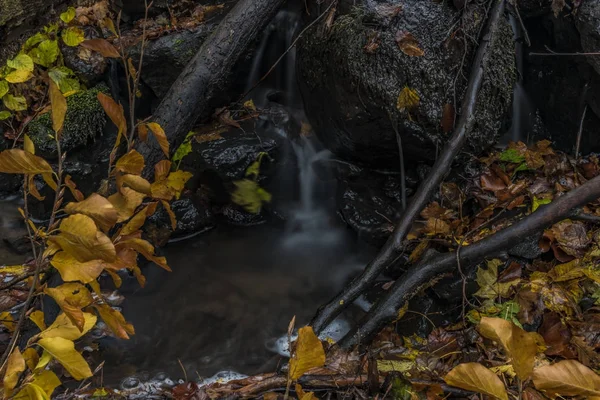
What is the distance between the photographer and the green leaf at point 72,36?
4.52 meters

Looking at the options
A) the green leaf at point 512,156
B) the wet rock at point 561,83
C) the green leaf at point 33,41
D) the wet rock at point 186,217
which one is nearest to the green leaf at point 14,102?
the green leaf at point 33,41

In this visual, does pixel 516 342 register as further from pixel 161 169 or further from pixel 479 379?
pixel 161 169

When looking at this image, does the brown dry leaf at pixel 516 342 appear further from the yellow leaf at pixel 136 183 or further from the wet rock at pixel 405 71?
the wet rock at pixel 405 71

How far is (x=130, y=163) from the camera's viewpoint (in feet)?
4.32

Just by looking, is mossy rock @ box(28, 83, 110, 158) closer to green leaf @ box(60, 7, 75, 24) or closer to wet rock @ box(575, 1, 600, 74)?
green leaf @ box(60, 7, 75, 24)

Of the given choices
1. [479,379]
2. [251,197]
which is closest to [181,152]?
[251,197]

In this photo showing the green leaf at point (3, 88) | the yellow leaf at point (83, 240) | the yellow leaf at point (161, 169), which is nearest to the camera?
the yellow leaf at point (83, 240)

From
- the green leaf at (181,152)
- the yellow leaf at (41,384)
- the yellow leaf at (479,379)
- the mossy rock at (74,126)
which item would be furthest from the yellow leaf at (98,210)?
the mossy rock at (74,126)

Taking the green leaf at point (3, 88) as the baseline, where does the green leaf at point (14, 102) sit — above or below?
below

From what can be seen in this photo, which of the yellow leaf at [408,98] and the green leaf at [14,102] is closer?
the yellow leaf at [408,98]

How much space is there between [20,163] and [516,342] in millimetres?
1108

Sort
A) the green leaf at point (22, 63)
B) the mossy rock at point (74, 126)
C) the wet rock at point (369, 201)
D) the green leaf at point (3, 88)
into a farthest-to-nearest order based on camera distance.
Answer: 1. the mossy rock at point (74, 126)
2. the green leaf at point (3, 88)
3. the green leaf at point (22, 63)
4. the wet rock at point (369, 201)

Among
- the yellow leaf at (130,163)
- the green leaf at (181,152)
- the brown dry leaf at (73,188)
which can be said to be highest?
the yellow leaf at (130,163)

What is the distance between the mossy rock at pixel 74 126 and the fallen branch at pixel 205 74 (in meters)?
1.88
